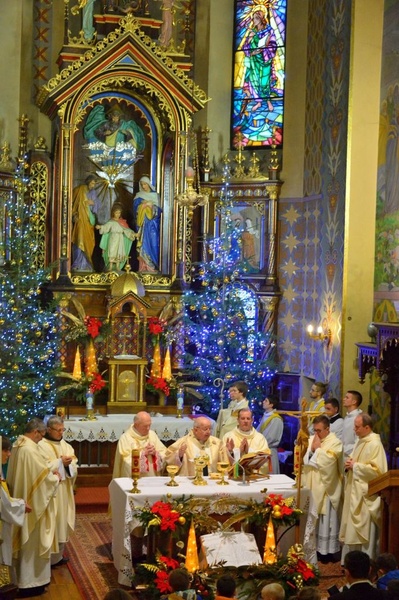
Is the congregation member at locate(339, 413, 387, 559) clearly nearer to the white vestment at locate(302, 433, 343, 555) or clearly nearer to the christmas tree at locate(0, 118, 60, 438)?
the white vestment at locate(302, 433, 343, 555)

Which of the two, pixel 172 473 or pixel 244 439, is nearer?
pixel 172 473

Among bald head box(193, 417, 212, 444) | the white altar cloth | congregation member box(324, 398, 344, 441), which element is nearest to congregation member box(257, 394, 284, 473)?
congregation member box(324, 398, 344, 441)

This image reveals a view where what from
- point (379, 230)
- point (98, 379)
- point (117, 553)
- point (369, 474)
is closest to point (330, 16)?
point (379, 230)

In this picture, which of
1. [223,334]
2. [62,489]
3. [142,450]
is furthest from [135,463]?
[223,334]

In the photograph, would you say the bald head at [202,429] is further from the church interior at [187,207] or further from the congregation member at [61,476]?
the church interior at [187,207]

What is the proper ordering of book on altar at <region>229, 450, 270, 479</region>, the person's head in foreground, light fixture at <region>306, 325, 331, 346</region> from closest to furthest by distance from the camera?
the person's head in foreground, book on altar at <region>229, 450, 270, 479</region>, light fixture at <region>306, 325, 331, 346</region>

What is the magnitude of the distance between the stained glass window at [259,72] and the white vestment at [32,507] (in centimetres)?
1040

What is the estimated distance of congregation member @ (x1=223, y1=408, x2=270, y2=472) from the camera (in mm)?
12922

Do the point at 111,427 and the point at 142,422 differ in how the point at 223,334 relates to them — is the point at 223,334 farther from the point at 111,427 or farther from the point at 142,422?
the point at 142,422

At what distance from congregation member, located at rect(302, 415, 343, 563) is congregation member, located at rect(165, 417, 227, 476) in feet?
3.72

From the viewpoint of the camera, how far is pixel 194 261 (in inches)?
777

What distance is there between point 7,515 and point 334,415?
5701 millimetres

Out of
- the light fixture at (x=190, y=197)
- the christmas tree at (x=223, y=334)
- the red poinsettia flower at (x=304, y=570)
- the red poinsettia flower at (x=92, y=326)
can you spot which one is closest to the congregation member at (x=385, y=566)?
the red poinsettia flower at (x=304, y=570)

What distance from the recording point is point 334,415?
→ 48.2 ft
